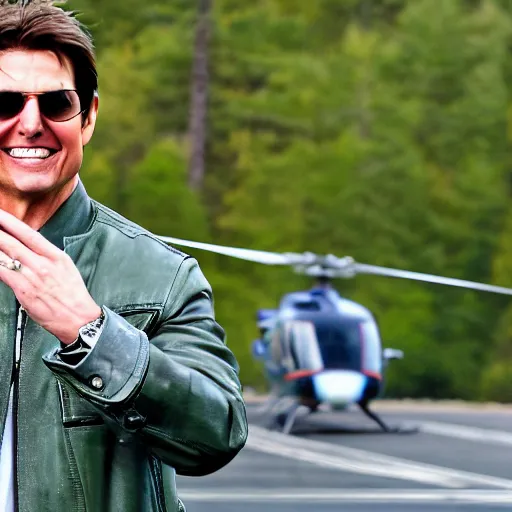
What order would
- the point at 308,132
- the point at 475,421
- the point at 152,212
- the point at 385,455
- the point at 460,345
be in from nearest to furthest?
1. the point at 385,455
2. the point at 475,421
3. the point at 152,212
4. the point at 460,345
5. the point at 308,132

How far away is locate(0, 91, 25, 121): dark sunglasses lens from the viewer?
2090 millimetres

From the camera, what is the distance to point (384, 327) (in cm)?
4619

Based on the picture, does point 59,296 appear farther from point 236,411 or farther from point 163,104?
point 163,104

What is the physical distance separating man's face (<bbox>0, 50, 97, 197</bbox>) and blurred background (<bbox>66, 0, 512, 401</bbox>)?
1666 inches

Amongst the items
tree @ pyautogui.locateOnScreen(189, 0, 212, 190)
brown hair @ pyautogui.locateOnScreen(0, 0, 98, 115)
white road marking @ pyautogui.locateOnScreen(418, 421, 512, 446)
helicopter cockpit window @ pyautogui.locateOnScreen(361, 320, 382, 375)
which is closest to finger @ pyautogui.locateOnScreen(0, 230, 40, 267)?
brown hair @ pyautogui.locateOnScreen(0, 0, 98, 115)

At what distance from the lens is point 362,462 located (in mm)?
22188

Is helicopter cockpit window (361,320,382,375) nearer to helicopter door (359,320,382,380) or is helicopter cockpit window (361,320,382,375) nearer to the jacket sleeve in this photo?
helicopter door (359,320,382,380)

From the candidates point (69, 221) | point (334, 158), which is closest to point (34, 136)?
point (69, 221)

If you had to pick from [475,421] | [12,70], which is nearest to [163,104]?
[475,421]

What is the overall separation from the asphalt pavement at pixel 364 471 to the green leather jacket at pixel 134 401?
46.1 ft

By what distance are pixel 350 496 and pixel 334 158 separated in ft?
104

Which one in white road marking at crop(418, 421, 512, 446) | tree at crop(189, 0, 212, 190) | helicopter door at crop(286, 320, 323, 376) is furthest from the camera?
tree at crop(189, 0, 212, 190)

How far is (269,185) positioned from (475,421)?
1883 centimetres

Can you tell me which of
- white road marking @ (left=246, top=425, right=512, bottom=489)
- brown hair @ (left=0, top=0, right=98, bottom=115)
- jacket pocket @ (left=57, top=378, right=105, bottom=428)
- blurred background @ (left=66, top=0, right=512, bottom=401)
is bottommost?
white road marking @ (left=246, top=425, right=512, bottom=489)
